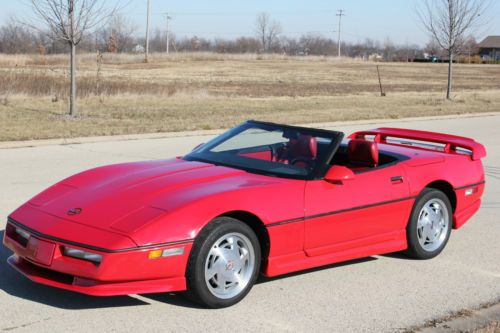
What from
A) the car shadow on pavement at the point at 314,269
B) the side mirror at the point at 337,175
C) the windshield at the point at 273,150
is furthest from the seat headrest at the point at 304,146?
the car shadow on pavement at the point at 314,269

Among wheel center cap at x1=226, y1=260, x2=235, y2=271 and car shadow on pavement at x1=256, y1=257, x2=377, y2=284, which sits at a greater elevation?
wheel center cap at x1=226, y1=260, x2=235, y2=271

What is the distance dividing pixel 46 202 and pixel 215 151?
5.24 feet

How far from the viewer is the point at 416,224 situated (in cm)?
624

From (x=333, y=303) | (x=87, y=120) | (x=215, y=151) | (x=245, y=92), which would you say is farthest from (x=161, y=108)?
(x=333, y=303)

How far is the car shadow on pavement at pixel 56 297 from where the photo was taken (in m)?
4.89

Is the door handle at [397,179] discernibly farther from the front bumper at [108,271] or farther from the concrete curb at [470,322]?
the front bumper at [108,271]

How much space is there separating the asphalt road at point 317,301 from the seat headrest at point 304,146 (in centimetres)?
97

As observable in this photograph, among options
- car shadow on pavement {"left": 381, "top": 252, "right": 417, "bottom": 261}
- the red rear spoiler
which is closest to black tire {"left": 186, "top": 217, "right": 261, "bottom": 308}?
car shadow on pavement {"left": 381, "top": 252, "right": 417, "bottom": 261}

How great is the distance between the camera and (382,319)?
493 centimetres

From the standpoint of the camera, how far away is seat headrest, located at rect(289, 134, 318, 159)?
5969 mm

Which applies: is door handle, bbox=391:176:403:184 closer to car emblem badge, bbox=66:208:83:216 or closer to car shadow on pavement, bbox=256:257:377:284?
car shadow on pavement, bbox=256:257:377:284

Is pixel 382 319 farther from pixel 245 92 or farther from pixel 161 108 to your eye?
pixel 245 92

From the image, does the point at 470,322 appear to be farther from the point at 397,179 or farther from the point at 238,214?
the point at 238,214

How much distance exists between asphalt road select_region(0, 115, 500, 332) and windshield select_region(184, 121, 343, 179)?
878 mm
